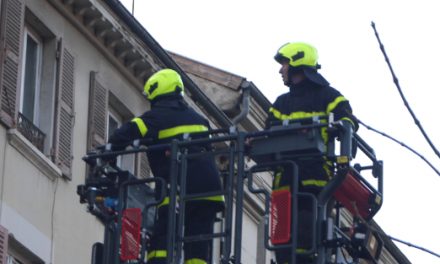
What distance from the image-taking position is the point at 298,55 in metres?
17.1

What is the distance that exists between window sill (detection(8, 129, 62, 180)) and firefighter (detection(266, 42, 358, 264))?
18.2 ft

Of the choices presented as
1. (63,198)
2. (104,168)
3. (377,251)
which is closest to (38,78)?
(63,198)

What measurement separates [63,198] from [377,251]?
749cm

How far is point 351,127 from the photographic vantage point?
16.3 metres

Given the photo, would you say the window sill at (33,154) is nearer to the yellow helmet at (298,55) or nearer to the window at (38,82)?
the window at (38,82)

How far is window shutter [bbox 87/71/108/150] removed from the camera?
955 inches

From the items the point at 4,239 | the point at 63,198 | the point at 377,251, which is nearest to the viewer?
the point at 377,251

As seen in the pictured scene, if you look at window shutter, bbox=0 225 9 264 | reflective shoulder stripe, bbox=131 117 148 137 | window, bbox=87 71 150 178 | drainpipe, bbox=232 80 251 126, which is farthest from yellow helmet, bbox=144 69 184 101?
drainpipe, bbox=232 80 251 126

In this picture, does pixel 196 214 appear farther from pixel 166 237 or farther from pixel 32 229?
pixel 32 229

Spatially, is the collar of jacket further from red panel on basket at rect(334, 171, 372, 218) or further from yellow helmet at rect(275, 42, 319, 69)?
red panel on basket at rect(334, 171, 372, 218)

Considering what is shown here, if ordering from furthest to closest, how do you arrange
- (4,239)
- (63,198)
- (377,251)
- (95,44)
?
(95,44), (63,198), (4,239), (377,251)

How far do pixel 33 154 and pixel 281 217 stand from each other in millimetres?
7080

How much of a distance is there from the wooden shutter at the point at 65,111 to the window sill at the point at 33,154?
0.23 m

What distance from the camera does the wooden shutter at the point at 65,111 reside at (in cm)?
2325
